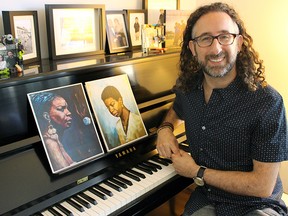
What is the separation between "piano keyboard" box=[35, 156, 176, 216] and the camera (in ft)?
3.50

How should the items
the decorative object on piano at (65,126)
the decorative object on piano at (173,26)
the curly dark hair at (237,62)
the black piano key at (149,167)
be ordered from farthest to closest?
the decorative object on piano at (173,26) < the black piano key at (149,167) < the curly dark hair at (237,62) < the decorative object on piano at (65,126)

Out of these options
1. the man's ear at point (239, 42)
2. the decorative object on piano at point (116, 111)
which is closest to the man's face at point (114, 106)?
the decorative object on piano at point (116, 111)

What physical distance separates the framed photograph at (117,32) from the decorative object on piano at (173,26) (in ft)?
0.83

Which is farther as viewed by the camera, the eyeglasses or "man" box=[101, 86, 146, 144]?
"man" box=[101, 86, 146, 144]

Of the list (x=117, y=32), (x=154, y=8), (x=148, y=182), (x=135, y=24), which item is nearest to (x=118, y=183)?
(x=148, y=182)

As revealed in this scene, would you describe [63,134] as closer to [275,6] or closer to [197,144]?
[197,144]

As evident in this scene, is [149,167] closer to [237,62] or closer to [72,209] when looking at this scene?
[72,209]

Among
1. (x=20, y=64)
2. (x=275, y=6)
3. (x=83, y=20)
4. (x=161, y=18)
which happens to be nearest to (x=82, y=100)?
(x=20, y=64)

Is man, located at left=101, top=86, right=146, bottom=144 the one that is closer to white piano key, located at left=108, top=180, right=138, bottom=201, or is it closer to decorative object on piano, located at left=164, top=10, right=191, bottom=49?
white piano key, located at left=108, top=180, right=138, bottom=201

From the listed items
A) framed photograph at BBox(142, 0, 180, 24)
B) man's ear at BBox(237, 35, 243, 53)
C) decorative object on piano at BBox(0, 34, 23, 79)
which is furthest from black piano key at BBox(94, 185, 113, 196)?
framed photograph at BBox(142, 0, 180, 24)

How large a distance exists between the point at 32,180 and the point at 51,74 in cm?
41

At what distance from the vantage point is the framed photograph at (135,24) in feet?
6.08

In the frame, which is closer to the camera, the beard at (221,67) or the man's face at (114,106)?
the beard at (221,67)

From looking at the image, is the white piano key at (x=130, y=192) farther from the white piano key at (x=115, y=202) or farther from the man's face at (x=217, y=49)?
the man's face at (x=217, y=49)
